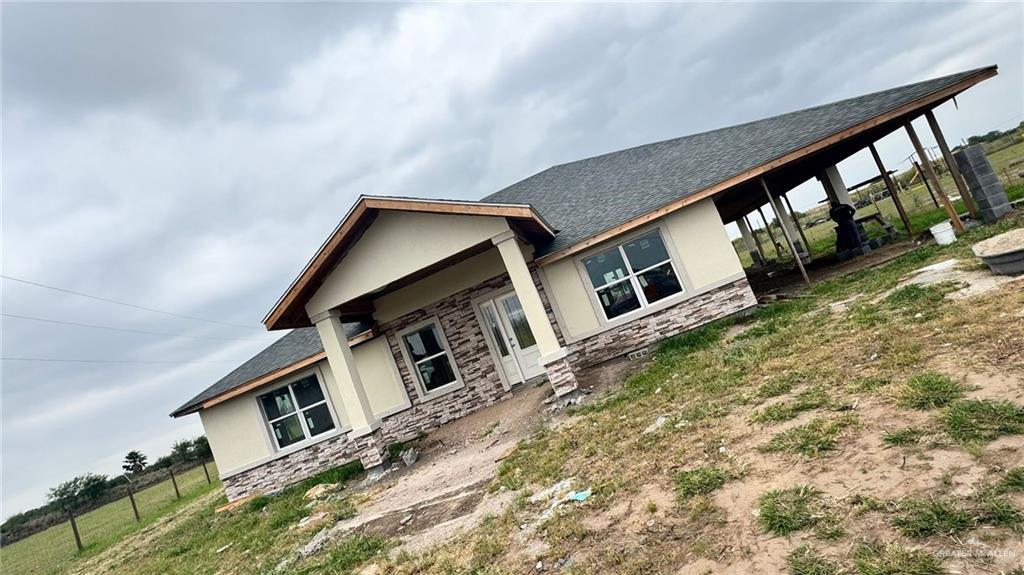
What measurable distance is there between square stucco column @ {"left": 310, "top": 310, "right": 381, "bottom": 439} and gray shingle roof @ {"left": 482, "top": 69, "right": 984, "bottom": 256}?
16.8 feet

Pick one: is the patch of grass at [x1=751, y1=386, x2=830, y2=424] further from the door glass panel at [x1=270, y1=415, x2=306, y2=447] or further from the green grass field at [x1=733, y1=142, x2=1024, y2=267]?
the door glass panel at [x1=270, y1=415, x2=306, y2=447]

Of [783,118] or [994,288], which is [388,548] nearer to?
[994,288]

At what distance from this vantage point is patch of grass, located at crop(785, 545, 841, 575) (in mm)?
2586

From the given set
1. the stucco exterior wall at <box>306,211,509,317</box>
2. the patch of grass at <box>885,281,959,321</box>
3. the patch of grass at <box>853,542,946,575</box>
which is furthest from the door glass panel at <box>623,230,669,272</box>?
the patch of grass at <box>853,542,946,575</box>

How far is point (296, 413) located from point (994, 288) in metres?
14.7

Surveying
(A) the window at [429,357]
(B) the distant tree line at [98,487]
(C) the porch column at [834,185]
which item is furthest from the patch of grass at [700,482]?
(B) the distant tree line at [98,487]

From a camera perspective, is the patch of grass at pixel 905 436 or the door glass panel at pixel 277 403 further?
the door glass panel at pixel 277 403

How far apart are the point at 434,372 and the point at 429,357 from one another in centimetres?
43

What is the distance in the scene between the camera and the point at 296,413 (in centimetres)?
1334

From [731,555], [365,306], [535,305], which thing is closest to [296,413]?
[365,306]

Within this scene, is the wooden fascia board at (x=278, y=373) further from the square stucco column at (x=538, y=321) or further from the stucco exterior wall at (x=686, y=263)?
the stucco exterior wall at (x=686, y=263)

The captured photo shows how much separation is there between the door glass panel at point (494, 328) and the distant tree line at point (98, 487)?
26.2 meters

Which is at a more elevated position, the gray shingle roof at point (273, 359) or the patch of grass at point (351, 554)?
the gray shingle roof at point (273, 359)

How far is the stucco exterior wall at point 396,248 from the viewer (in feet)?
32.2
